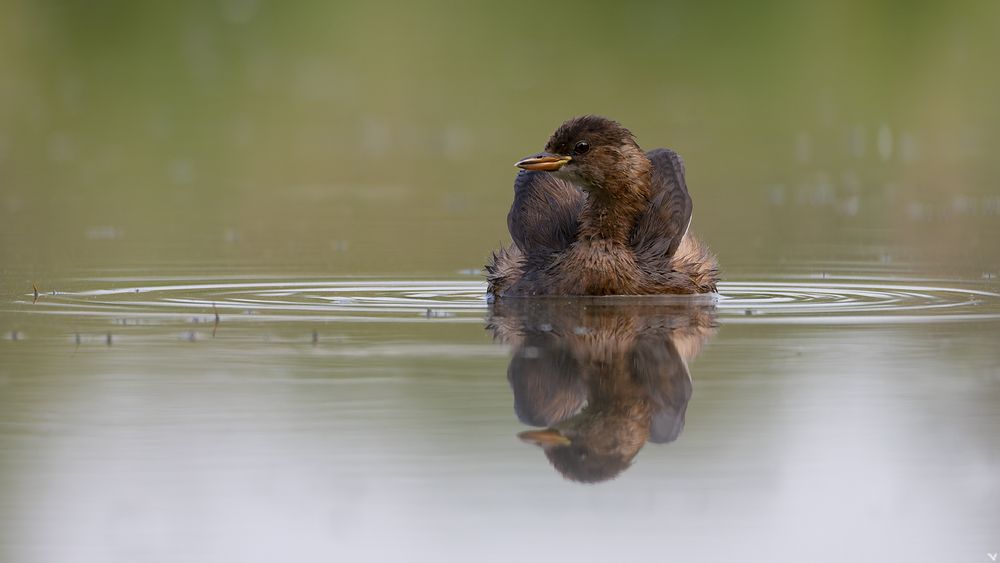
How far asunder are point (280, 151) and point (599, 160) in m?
13.5

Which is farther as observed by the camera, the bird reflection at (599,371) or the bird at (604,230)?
the bird at (604,230)

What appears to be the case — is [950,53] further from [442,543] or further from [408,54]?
[442,543]

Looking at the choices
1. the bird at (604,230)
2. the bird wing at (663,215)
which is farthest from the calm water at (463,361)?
the bird wing at (663,215)

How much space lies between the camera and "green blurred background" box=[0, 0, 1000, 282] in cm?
1495

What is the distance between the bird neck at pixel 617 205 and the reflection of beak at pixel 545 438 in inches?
188

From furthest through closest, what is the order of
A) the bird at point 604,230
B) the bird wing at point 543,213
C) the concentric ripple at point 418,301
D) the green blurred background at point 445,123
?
the green blurred background at point 445,123
the bird wing at point 543,213
the bird at point 604,230
the concentric ripple at point 418,301

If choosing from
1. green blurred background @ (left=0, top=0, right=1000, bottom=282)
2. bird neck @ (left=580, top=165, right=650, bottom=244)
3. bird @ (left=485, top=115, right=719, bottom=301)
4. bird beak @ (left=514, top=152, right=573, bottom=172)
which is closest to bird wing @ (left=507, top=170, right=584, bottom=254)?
bird @ (left=485, top=115, right=719, bottom=301)

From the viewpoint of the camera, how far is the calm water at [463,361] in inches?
217

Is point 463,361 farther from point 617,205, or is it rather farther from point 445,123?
point 445,123

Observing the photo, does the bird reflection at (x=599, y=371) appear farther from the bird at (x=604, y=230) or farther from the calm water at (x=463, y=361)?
the bird at (x=604, y=230)

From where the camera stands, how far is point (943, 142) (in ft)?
80.2

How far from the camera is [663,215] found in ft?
37.8

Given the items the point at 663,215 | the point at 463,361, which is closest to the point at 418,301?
the point at 663,215

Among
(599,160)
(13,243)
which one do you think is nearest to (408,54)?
(13,243)
